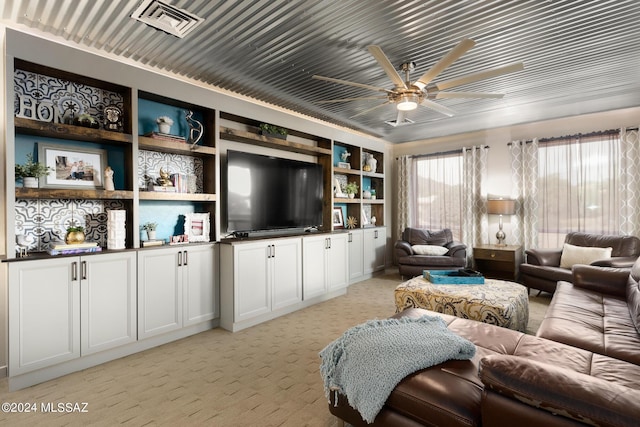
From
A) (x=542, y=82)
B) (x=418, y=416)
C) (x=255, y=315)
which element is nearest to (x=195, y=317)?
(x=255, y=315)

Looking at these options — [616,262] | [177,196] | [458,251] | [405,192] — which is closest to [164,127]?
[177,196]

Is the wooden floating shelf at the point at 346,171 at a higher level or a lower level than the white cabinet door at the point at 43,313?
higher

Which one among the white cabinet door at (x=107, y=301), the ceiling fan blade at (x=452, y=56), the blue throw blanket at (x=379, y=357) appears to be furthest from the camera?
the white cabinet door at (x=107, y=301)

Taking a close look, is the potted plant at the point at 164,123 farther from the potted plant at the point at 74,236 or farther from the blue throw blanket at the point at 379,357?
the blue throw blanket at the point at 379,357

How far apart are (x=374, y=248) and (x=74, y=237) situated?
449 cm

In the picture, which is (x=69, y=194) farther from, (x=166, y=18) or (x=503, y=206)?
(x=503, y=206)

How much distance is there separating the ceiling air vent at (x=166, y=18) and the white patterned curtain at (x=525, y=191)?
517 centimetres

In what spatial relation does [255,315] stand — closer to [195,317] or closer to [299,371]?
[195,317]

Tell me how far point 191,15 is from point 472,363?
2923mm

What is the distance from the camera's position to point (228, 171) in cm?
360

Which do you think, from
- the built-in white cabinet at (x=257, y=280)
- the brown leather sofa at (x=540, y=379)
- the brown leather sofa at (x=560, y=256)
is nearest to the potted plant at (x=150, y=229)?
the built-in white cabinet at (x=257, y=280)

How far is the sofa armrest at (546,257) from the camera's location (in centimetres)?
444

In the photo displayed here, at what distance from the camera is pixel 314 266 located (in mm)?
4289

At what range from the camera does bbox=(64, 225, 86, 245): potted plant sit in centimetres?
261
